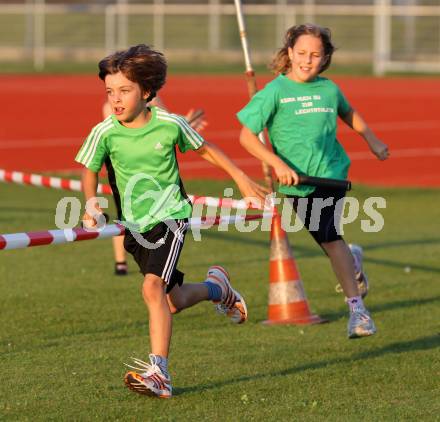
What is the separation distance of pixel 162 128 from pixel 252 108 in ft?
5.19

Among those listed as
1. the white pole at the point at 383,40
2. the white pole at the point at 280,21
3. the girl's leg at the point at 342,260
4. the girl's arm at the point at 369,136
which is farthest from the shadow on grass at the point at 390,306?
the white pole at the point at 280,21

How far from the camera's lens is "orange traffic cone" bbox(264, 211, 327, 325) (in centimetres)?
891

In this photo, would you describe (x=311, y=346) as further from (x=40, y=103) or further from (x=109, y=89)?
(x=40, y=103)

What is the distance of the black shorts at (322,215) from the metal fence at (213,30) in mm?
34926

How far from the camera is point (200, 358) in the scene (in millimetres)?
7660

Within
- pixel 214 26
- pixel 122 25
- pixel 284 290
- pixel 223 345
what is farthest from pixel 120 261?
pixel 122 25

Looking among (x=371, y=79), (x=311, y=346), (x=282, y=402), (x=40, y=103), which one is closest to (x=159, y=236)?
(x=282, y=402)

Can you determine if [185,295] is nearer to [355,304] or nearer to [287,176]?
[287,176]

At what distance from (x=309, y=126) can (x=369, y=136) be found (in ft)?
1.45

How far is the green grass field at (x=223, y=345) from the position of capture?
6.50 m

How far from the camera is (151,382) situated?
6.50 metres

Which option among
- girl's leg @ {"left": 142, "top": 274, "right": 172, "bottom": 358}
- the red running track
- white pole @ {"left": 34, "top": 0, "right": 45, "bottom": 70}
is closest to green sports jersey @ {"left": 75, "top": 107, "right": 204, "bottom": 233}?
girl's leg @ {"left": 142, "top": 274, "right": 172, "bottom": 358}

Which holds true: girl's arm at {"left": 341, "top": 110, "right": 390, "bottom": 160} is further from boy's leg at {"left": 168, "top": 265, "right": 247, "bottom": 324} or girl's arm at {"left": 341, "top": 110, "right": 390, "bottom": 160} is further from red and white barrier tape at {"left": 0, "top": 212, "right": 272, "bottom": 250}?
red and white barrier tape at {"left": 0, "top": 212, "right": 272, "bottom": 250}

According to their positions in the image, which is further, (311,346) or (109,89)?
(311,346)
